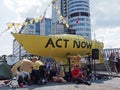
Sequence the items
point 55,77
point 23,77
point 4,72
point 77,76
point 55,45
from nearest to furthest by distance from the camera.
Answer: point 23,77 < point 77,76 < point 55,77 < point 4,72 < point 55,45

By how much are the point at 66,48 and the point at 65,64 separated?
89 cm

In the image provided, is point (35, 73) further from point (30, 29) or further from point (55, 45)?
point (30, 29)

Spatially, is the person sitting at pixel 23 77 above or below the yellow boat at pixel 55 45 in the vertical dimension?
below

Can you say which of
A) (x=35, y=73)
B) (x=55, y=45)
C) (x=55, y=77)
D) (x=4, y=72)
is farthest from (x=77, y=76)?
(x=4, y=72)

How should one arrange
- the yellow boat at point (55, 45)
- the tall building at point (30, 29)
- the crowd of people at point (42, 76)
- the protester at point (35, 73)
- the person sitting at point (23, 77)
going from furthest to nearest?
the tall building at point (30, 29) < the yellow boat at point (55, 45) < the protester at point (35, 73) < the crowd of people at point (42, 76) < the person sitting at point (23, 77)

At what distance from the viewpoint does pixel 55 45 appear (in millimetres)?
13617

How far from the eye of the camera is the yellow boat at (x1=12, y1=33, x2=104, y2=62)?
12805 millimetres

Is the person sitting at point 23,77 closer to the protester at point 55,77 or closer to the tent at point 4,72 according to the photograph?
the protester at point 55,77

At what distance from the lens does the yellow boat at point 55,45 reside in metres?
12.8

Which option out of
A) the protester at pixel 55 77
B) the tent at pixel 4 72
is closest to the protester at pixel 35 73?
the protester at pixel 55 77

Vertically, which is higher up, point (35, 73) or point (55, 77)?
point (35, 73)

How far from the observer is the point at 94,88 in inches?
389

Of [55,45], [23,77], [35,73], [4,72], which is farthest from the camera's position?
[55,45]

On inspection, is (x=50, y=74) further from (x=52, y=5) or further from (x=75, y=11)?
(x=75, y=11)
